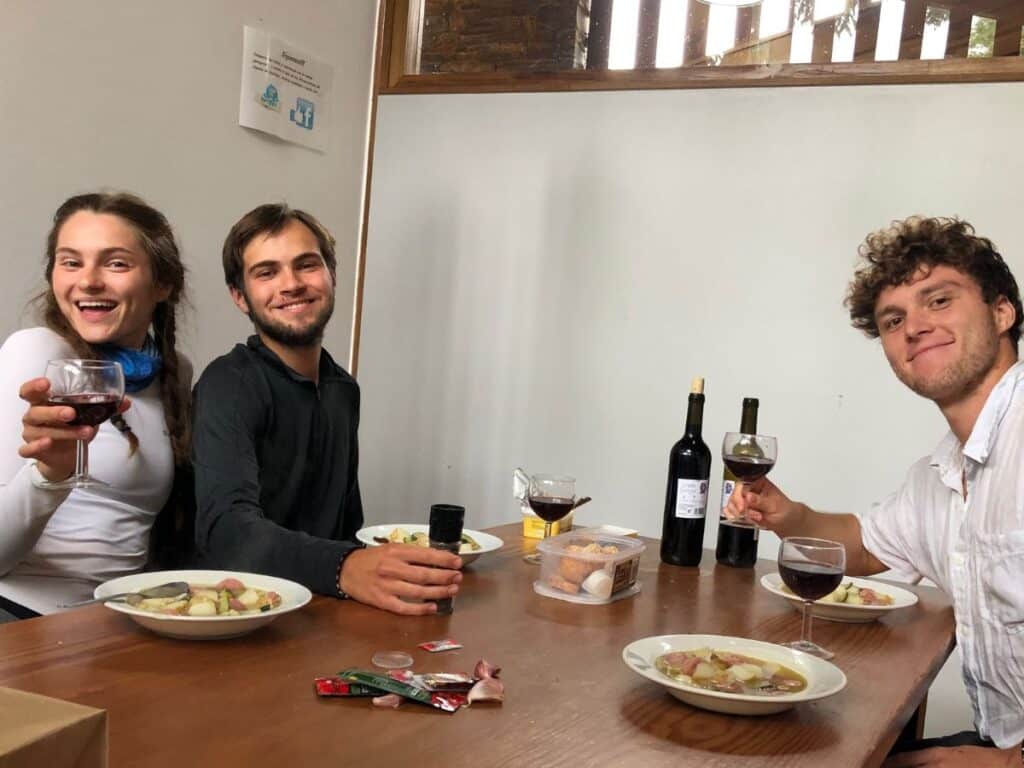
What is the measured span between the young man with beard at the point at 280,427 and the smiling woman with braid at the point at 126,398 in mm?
146

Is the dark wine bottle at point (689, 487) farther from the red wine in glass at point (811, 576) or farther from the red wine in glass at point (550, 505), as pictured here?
the red wine in glass at point (811, 576)

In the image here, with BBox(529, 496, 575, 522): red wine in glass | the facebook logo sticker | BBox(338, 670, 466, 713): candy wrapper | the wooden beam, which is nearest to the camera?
BBox(338, 670, 466, 713): candy wrapper

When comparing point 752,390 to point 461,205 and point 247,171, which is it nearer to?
point 461,205

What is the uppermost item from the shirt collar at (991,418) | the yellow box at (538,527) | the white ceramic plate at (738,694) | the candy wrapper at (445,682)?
the shirt collar at (991,418)

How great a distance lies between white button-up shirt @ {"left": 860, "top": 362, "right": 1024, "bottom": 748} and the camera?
141 cm

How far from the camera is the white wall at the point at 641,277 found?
2.50 meters

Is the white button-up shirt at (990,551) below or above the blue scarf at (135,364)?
below

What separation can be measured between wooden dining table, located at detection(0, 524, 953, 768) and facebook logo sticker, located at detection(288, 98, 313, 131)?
2061mm

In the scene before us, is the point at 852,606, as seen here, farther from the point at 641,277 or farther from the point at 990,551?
the point at 641,277

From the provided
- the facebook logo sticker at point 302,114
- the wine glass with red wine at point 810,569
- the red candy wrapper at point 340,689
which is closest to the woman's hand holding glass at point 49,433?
the red candy wrapper at point 340,689

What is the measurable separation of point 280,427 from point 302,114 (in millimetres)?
1552

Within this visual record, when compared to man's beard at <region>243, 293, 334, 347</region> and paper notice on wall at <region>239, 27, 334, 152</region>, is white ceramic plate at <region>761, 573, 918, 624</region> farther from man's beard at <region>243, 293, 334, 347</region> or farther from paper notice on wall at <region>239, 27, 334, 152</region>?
paper notice on wall at <region>239, 27, 334, 152</region>

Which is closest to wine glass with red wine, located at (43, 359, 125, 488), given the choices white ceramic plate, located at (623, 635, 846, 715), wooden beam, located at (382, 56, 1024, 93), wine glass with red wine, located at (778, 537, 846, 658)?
white ceramic plate, located at (623, 635, 846, 715)

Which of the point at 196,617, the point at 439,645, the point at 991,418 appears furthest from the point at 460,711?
the point at 991,418
